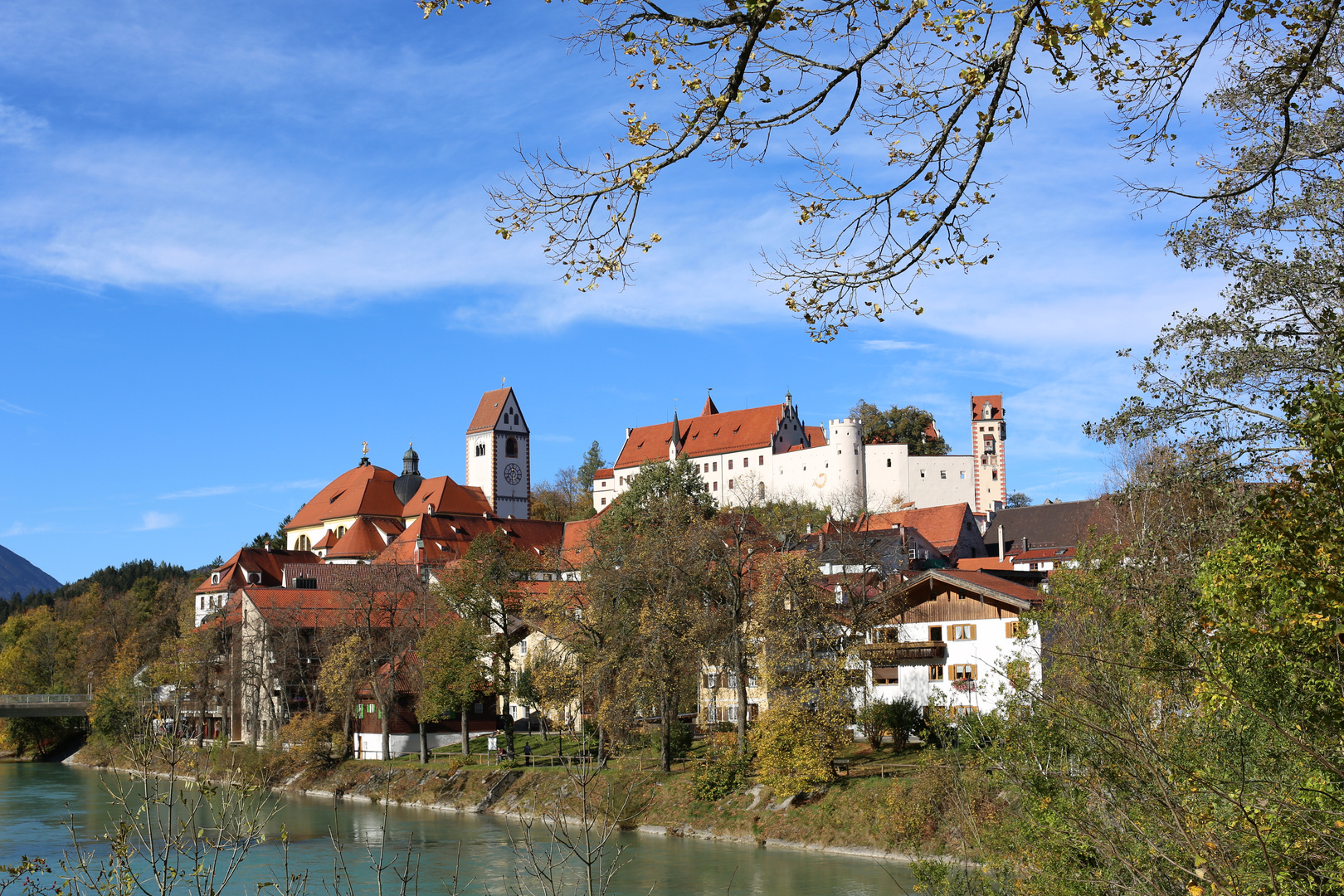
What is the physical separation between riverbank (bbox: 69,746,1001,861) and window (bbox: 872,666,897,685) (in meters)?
3.75

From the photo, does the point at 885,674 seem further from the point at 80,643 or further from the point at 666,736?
the point at 80,643

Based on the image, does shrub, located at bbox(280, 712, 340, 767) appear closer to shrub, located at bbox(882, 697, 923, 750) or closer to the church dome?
shrub, located at bbox(882, 697, 923, 750)

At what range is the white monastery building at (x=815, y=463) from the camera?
9344 centimetres

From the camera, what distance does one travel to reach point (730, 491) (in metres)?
103

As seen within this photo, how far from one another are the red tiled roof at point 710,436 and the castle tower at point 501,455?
11031mm

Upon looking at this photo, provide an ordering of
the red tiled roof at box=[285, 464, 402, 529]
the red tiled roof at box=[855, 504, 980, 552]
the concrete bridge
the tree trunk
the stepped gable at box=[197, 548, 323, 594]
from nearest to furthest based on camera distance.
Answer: the tree trunk → the concrete bridge → the red tiled roof at box=[855, 504, 980, 552] → the stepped gable at box=[197, 548, 323, 594] → the red tiled roof at box=[285, 464, 402, 529]

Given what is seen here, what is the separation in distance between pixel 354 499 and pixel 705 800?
71.0 m

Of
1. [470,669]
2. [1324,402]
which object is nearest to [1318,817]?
[1324,402]

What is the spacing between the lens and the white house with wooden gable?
37.0m

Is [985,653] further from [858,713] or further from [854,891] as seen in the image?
[854,891]

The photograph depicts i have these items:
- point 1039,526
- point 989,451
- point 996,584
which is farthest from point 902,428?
point 996,584

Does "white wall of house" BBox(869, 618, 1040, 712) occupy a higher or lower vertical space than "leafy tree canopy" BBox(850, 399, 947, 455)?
lower

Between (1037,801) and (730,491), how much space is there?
8819 centimetres

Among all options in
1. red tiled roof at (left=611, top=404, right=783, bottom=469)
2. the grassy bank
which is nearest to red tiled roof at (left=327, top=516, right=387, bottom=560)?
red tiled roof at (left=611, top=404, right=783, bottom=469)
